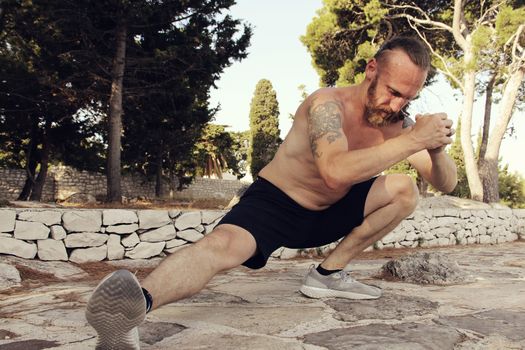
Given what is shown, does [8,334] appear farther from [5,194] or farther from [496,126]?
[5,194]

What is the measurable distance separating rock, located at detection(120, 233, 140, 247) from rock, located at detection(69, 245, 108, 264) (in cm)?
22

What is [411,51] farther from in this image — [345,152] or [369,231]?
[369,231]

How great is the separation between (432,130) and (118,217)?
167 inches

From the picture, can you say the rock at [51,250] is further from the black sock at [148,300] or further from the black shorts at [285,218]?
the black sock at [148,300]

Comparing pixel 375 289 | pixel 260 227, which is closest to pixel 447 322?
pixel 375 289

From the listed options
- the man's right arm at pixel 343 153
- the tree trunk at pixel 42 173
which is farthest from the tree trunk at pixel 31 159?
the man's right arm at pixel 343 153

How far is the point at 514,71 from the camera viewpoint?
13391mm

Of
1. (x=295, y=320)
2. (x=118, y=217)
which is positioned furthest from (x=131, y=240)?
(x=295, y=320)

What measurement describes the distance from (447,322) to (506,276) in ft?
7.53

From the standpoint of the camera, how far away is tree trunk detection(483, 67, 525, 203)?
13391 millimetres

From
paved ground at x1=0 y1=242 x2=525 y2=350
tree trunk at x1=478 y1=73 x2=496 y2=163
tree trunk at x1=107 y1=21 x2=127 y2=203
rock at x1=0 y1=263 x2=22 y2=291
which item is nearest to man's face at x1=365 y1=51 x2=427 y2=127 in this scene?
paved ground at x1=0 y1=242 x2=525 y2=350

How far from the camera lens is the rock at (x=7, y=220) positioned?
15.4ft

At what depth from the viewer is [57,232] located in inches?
195

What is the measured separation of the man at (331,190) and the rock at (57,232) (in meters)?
3.38
